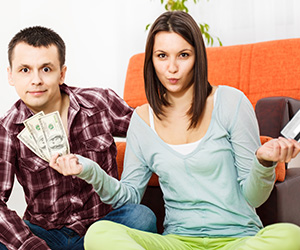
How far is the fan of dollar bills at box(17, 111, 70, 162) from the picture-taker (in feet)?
5.57

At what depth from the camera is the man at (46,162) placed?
1.69 m

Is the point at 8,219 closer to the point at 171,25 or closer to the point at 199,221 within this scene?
the point at 199,221

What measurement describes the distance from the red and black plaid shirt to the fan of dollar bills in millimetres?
51

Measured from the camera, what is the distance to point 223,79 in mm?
3088

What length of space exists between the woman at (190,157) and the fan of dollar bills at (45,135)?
164 millimetres

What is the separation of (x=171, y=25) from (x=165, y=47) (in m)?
0.08

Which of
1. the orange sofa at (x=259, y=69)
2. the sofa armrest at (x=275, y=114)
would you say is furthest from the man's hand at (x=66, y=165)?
the orange sofa at (x=259, y=69)

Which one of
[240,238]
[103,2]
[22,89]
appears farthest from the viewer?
[103,2]

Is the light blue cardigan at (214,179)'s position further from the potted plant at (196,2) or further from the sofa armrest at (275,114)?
the potted plant at (196,2)

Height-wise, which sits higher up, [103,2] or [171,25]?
[103,2]

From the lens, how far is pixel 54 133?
1711mm

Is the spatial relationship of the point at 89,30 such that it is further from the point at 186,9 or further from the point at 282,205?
the point at 282,205

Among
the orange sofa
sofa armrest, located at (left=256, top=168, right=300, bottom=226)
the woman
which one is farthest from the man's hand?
the orange sofa

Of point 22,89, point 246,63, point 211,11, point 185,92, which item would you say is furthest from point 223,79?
point 22,89
